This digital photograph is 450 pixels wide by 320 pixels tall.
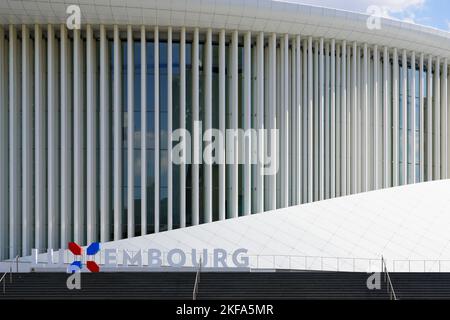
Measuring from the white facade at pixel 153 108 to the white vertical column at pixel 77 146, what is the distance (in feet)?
0.15

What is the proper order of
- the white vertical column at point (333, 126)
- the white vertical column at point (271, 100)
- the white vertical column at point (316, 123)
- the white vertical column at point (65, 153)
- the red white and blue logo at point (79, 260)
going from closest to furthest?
the red white and blue logo at point (79, 260) < the white vertical column at point (65, 153) < the white vertical column at point (271, 100) < the white vertical column at point (316, 123) < the white vertical column at point (333, 126)

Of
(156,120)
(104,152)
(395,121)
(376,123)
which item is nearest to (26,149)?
(104,152)

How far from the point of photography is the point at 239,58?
1010 inches

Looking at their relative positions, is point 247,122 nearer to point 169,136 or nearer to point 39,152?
point 169,136

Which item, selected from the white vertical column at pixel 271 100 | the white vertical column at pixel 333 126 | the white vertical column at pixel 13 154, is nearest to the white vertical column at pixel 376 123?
the white vertical column at pixel 333 126

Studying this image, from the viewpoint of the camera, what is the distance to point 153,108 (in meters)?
24.9

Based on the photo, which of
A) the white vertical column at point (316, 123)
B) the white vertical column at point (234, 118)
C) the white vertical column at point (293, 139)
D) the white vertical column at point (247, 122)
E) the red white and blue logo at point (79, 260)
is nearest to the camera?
the red white and blue logo at point (79, 260)

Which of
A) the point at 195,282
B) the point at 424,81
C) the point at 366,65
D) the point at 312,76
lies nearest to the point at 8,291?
the point at 195,282

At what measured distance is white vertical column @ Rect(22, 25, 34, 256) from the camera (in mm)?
24000

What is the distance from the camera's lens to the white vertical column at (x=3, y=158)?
79.6ft

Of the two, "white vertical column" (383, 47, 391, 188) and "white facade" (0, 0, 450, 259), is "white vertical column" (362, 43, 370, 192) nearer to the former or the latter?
"white vertical column" (383, 47, 391, 188)

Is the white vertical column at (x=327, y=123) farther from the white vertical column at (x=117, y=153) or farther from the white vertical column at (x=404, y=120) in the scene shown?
the white vertical column at (x=117, y=153)
